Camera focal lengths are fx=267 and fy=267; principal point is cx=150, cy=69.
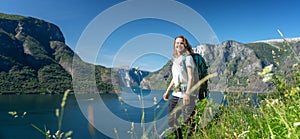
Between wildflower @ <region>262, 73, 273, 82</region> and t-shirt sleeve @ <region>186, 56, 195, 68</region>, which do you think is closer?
wildflower @ <region>262, 73, 273, 82</region>

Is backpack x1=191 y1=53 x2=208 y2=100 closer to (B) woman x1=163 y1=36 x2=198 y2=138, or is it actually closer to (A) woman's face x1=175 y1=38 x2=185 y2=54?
(B) woman x1=163 y1=36 x2=198 y2=138

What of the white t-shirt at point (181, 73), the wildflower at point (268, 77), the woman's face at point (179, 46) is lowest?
the wildflower at point (268, 77)

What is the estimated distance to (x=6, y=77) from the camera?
167 metres

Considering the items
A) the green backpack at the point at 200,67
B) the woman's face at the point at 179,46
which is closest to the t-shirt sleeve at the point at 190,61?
the green backpack at the point at 200,67

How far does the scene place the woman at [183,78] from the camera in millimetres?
3820

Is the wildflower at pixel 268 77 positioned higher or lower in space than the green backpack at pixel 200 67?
lower

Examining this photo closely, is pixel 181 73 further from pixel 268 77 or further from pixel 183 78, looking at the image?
pixel 268 77

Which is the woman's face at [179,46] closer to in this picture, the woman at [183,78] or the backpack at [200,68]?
the woman at [183,78]

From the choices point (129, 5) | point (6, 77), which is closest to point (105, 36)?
point (129, 5)

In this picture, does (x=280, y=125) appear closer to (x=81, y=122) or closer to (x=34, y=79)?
(x=81, y=122)

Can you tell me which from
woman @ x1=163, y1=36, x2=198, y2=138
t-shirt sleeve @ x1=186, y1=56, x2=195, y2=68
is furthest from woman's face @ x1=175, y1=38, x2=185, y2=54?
t-shirt sleeve @ x1=186, y1=56, x2=195, y2=68

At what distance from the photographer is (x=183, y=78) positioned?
4.12 m

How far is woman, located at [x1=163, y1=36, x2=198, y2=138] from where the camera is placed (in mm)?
3820

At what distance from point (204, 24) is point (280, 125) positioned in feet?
9.79
